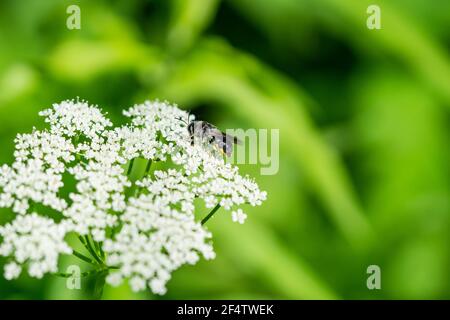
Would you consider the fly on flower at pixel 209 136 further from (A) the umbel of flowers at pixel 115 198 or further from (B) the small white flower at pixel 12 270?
(B) the small white flower at pixel 12 270

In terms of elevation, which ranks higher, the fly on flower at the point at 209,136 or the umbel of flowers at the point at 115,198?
the fly on flower at the point at 209,136

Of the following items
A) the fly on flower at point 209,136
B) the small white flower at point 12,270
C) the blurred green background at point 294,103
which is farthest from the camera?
the blurred green background at point 294,103

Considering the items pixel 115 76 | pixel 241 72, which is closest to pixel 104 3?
pixel 115 76

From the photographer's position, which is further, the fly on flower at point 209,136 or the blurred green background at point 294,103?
the blurred green background at point 294,103

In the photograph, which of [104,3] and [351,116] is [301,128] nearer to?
[351,116]

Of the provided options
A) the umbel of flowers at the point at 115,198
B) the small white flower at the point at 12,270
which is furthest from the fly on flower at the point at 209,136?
the small white flower at the point at 12,270

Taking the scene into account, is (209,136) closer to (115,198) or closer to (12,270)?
(115,198)
